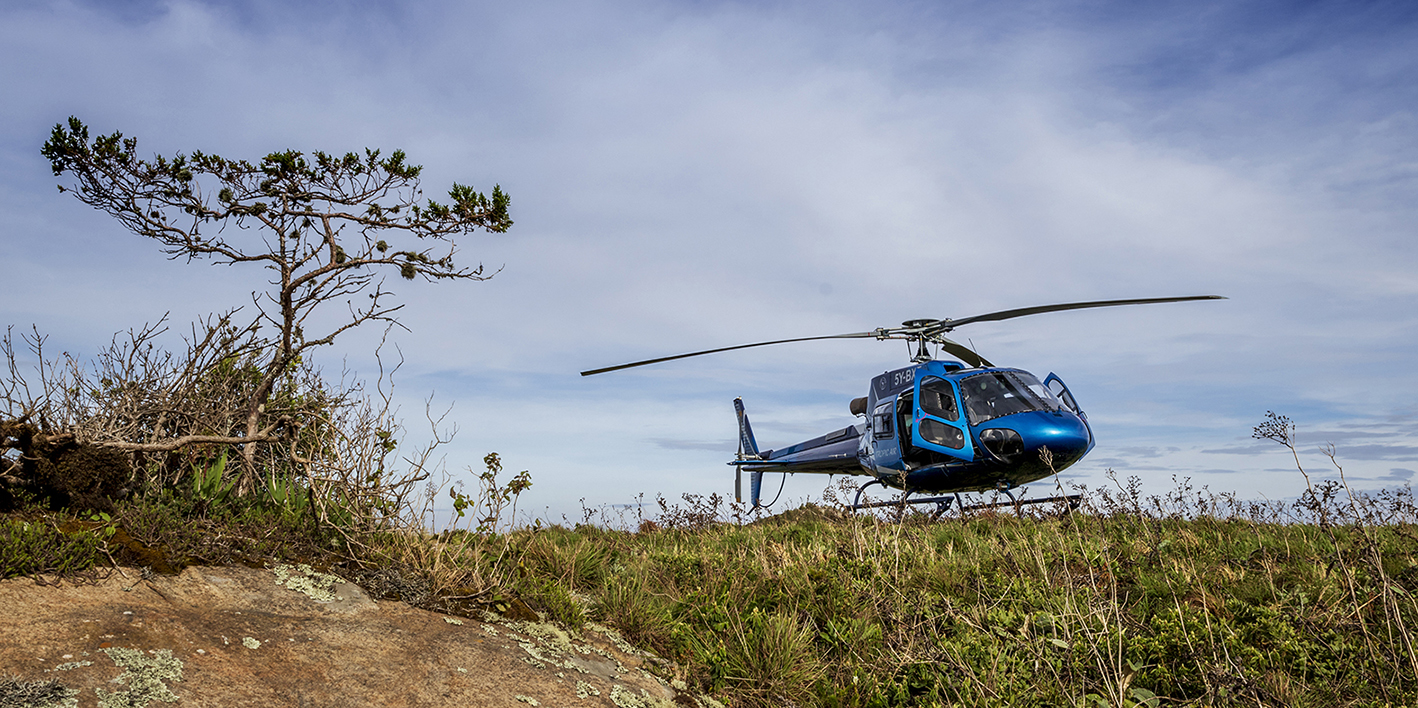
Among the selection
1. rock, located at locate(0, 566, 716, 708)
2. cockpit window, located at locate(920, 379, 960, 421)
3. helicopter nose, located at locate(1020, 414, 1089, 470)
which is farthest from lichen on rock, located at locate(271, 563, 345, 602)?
helicopter nose, located at locate(1020, 414, 1089, 470)

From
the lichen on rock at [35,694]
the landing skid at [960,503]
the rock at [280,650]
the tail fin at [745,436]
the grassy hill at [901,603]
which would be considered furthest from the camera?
the tail fin at [745,436]

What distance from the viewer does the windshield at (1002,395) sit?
11062 millimetres

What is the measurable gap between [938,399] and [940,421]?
14.3 inches

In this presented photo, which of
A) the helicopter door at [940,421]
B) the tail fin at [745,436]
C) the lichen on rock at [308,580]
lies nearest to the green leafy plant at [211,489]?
the lichen on rock at [308,580]

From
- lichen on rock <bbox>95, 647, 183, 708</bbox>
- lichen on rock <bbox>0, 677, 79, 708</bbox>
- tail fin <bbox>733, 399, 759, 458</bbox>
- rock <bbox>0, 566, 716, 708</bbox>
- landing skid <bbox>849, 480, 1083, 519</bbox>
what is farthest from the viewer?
tail fin <bbox>733, 399, 759, 458</bbox>

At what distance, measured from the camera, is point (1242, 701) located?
426cm

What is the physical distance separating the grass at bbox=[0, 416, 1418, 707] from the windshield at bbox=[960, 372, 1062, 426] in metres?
4.55

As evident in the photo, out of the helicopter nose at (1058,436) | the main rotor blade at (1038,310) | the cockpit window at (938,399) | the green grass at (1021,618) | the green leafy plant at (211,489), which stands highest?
the main rotor blade at (1038,310)

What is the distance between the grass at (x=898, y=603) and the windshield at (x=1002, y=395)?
179 inches

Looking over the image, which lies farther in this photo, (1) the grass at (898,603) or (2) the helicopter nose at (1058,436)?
(2) the helicopter nose at (1058,436)

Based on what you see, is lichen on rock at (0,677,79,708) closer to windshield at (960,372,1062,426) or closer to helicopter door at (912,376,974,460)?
helicopter door at (912,376,974,460)

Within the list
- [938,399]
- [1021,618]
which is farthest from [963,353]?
[1021,618]

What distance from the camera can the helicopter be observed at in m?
10.8

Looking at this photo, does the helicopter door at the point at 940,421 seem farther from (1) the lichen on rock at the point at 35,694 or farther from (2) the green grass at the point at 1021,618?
(1) the lichen on rock at the point at 35,694
